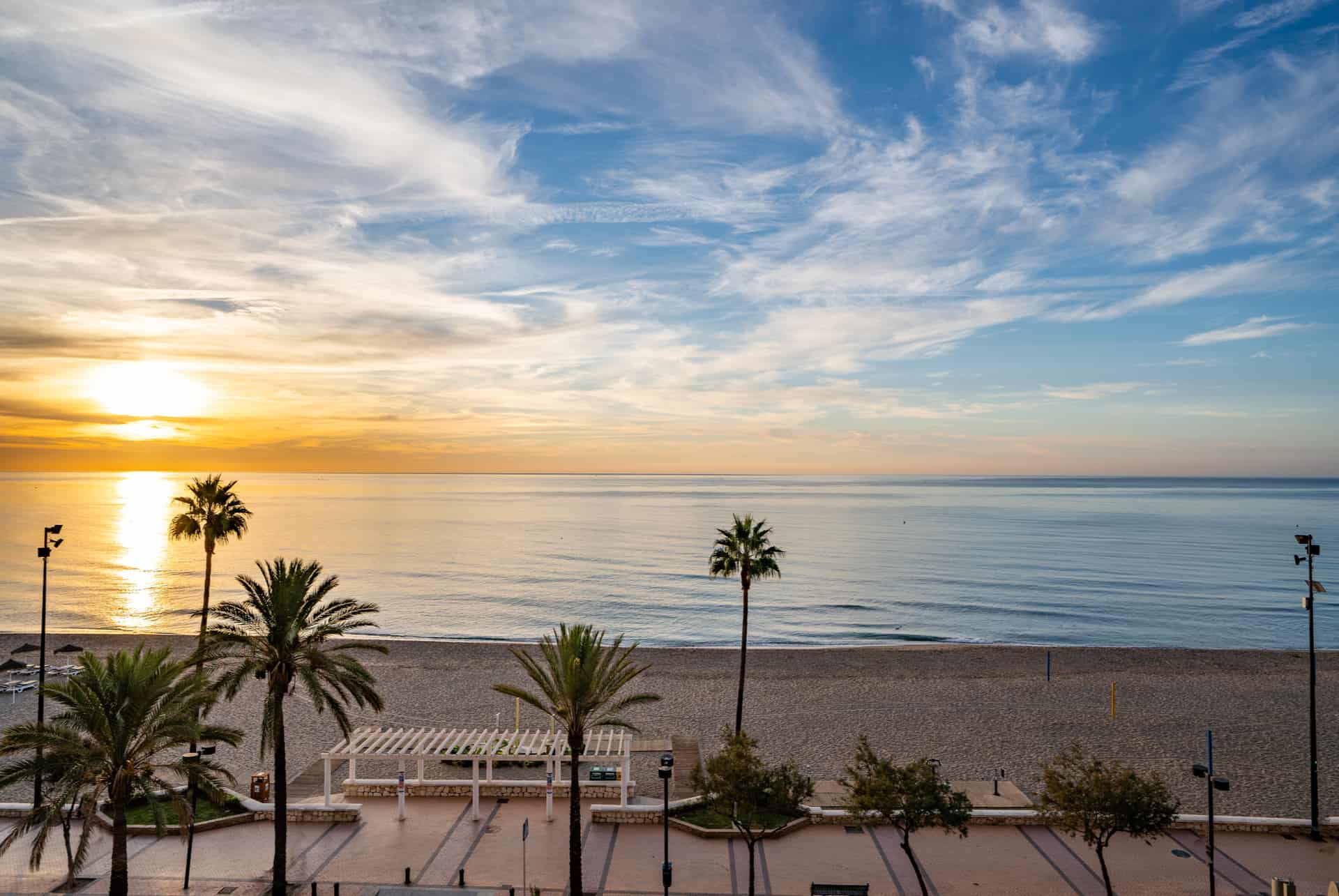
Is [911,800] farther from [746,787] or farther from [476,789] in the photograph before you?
[476,789]

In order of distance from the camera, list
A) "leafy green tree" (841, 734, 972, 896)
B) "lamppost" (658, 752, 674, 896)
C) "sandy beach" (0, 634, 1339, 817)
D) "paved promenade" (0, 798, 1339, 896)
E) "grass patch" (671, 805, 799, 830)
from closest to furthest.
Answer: "leafy green tree" (841, 734, 972, 896) → "lamppost" (658, 752, 674, 896) → "paved promenade" (0, 798, 1339, 896) → "grass patch" (671, 805, 799, 830) → "sandy beach" (0, 634, 1339, 817)

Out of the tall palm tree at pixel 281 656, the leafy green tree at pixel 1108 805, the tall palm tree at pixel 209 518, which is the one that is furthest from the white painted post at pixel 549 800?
the tall palm tree at pixel 209 518

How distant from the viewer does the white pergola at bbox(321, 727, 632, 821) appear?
24094mm

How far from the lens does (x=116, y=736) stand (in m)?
18.3

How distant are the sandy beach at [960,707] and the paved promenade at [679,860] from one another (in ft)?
18.4

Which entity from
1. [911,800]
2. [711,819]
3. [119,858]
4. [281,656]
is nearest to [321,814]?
[119,858]

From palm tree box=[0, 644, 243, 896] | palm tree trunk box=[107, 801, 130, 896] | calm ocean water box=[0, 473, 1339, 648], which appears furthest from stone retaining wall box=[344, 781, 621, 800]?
calm ocean water box=[0, 473, 1339, 648]

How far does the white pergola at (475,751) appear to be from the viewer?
24.1 meters

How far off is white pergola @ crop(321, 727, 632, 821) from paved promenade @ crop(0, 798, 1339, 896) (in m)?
1.67

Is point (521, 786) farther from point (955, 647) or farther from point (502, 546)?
point (502, 546)

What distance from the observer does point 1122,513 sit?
185500 mm

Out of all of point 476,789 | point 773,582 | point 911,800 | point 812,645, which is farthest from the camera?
point 773,582

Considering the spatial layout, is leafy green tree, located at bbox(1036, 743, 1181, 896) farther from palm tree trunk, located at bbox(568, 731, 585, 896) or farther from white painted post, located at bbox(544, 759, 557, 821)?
white painted post, located at bbox(544, 759, 557, 821)

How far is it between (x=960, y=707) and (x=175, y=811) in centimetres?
3189
